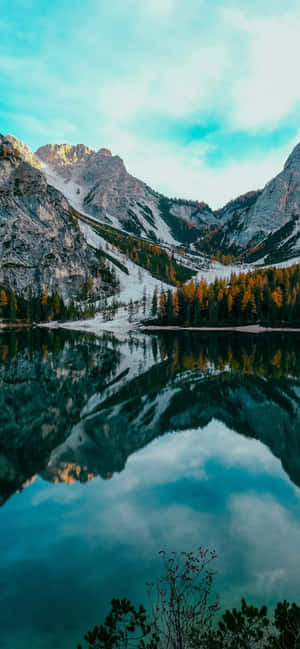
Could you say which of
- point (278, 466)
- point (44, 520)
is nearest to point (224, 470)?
Answer: point (278, 466)

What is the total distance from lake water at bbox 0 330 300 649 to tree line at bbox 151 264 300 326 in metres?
94.2

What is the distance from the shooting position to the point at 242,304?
388 ft

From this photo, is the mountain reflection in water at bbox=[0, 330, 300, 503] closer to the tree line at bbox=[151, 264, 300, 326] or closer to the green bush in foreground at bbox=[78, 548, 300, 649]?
the green bush in foreground at bbox=[78, 548, 300, 649]

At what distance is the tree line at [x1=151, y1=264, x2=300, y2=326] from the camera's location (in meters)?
116

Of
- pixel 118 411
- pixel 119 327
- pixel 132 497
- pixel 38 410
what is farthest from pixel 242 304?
pixel 132 497

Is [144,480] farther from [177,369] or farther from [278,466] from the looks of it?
[177,369]

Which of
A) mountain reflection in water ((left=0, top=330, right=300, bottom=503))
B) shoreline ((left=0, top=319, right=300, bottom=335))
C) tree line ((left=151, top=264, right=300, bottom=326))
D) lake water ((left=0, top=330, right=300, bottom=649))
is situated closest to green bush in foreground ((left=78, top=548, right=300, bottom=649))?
lake water ((left=0, top=330, right=300, bottom=649))

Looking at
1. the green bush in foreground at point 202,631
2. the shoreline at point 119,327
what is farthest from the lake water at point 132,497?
the shoreline at point 119,327

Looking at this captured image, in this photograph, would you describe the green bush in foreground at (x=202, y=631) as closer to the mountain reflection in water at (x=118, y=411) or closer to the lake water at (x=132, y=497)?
the lake water at (x=132, y=497)

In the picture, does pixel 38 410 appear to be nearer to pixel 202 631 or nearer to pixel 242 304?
pixel 202 631

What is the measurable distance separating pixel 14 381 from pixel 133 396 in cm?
1330

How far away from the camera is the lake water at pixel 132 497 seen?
25.6 feet

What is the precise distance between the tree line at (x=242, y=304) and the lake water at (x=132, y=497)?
94215mm

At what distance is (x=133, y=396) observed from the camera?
27094 millimetres
